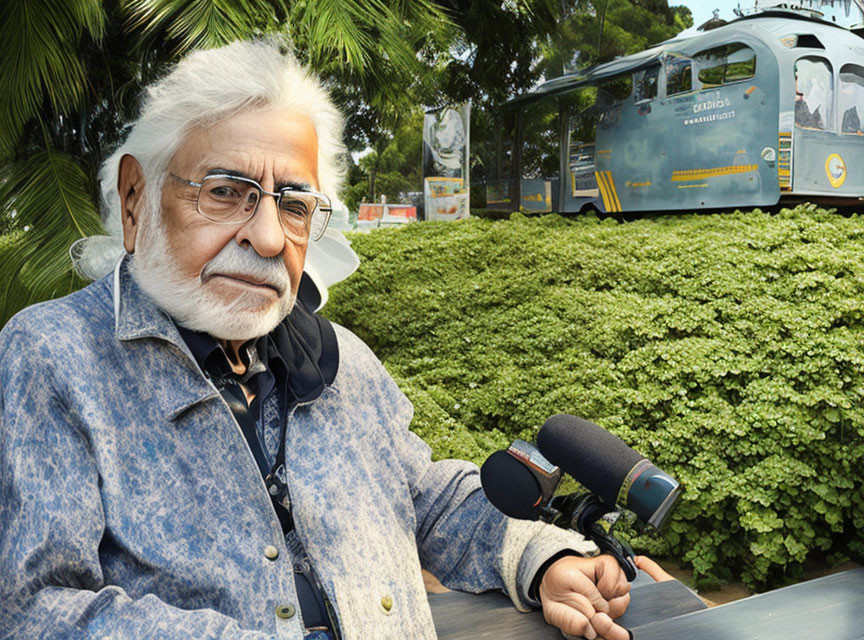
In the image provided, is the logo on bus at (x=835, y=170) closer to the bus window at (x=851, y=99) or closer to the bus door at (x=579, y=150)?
the bus window at (x=851, y=99)

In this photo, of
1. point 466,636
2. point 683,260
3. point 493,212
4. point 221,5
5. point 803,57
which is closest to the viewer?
point 466,636

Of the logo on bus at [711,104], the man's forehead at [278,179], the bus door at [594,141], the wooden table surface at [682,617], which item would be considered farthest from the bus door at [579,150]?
the man's forehead at [278,179]

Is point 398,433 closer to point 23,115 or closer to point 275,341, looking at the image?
point 275,341

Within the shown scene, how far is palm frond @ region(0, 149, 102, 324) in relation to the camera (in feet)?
13.7

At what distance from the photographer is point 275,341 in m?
1.64

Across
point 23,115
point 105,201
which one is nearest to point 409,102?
point 23,115

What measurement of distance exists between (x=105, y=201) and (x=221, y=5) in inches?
140

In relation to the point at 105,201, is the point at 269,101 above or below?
above

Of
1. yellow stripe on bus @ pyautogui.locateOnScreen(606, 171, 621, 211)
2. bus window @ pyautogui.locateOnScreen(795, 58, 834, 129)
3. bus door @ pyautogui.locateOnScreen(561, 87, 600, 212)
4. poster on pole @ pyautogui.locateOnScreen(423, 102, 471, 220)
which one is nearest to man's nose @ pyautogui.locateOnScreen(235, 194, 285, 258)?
poster on pole @ pyautogui.locateOnScreen(423, 102, 471, 220)

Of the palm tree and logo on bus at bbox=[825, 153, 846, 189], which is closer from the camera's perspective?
the palm tree

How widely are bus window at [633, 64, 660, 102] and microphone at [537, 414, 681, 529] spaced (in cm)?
1022

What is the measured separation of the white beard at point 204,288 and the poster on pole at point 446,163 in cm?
826

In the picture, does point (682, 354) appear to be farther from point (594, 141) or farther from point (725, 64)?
point (594, 141)

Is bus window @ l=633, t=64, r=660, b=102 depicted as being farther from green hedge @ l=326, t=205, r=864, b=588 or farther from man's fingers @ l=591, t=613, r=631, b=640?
man's fingers @ l=591, t=613, r=631, b=640
